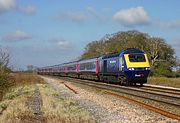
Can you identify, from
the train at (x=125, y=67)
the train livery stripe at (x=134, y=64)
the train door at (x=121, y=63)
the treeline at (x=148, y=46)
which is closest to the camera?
the train at (x=125, y=67)

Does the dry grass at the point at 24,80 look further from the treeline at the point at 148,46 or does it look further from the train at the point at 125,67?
the treeline at the point at 148,46

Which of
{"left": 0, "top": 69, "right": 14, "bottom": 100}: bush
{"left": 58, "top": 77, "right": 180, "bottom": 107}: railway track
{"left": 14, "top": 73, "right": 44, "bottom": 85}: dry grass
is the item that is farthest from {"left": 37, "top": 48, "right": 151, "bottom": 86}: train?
{"left": 0, "top": 69, "right": 14, "bottom": 100}: bush

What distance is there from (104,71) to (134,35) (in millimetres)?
45541

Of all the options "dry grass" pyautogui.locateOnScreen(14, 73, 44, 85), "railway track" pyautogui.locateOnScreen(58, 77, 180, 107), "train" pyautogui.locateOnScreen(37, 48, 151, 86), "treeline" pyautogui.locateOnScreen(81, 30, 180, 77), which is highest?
"treeline" pyautogui.locateOnScreen(81, 30, 180, 77)

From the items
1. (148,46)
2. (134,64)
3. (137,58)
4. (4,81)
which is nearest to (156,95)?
(134,64)

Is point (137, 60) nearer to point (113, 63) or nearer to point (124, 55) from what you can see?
point (124, 55)

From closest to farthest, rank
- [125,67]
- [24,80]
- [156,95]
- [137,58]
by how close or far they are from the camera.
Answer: [156,95] → [125,67] → [137,58] → [24,80]

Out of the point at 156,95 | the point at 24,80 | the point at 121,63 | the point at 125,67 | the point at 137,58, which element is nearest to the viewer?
the point at 156,95

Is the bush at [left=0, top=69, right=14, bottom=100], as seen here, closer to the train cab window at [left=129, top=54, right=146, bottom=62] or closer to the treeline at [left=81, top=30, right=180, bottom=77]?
the train cab window at [left=129, top=54, right=146, bottom=62]

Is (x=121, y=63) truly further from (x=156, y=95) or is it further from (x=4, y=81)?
(x=156, y=95)

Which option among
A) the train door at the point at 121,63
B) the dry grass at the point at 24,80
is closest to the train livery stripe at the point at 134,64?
the train door at the point at 121,63

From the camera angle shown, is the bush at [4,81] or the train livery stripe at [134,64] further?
the train livery stripe at [134,64]

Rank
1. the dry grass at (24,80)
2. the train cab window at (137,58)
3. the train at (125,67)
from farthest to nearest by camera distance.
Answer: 1. the dry grass at (24,80)
2. the train cab window at (137,58)
3. the train at (125,67)

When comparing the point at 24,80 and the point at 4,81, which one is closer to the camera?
the point at 4,81
